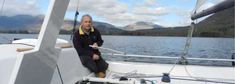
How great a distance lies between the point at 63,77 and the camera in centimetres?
421

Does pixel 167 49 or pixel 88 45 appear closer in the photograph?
pixel 88 45

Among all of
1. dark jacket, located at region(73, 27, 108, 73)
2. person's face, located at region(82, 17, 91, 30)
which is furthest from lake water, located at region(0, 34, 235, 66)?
person's face, located at region(82, 17, 91, 30)

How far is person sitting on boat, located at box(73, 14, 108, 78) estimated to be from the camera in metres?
5.30

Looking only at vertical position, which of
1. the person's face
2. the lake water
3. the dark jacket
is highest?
the person's face

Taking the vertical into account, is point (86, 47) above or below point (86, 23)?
below

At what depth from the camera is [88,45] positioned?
17.9 feet

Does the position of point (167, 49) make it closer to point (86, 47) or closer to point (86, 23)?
point (86, 47)

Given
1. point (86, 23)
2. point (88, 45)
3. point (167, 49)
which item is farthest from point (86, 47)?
point (167, 49)

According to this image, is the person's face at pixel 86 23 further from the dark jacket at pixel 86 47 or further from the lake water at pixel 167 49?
the lake water at pixel 167 49

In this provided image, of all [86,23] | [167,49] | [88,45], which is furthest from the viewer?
[167,49]

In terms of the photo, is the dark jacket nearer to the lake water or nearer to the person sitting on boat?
the person sitting on boat

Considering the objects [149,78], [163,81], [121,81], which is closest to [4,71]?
[121,81]

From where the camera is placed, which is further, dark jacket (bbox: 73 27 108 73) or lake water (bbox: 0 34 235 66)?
lake water (bbox: 0 34 235 66)

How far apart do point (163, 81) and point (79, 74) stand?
49.3 inches
